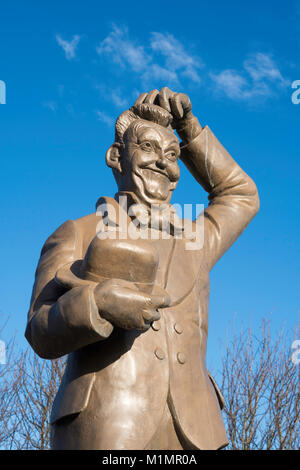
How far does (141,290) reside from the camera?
2.92 m

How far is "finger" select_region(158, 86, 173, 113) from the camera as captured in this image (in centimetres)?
393

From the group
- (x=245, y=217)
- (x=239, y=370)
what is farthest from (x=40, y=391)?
(x=245, y=217)

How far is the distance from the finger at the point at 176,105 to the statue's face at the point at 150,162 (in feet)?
0.69

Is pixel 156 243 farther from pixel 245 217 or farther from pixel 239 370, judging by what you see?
pixel 239 370

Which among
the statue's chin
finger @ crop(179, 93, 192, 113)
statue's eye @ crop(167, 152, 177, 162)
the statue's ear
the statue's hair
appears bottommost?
the statue's chin

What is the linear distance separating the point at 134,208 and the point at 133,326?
0.94 meters

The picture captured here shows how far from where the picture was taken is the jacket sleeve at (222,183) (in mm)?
4043

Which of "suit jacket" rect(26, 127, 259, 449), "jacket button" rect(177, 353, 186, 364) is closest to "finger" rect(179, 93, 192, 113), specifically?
"suit jacket" rect(26, 127, 259, 449)

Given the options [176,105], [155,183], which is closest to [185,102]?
[176,105]

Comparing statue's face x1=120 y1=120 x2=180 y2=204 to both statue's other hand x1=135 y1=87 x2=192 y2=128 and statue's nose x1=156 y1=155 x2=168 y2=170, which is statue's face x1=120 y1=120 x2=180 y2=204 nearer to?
statue's nose x1=156 y1=155 x2=168 y2=170

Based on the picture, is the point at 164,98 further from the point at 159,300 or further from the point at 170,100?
the point at 159,300

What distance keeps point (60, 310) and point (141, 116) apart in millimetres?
1612

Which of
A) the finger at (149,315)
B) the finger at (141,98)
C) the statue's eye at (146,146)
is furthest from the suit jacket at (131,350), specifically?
the finger at (141,98)

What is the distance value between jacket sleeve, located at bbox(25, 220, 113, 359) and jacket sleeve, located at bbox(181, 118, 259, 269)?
3.50 ft
